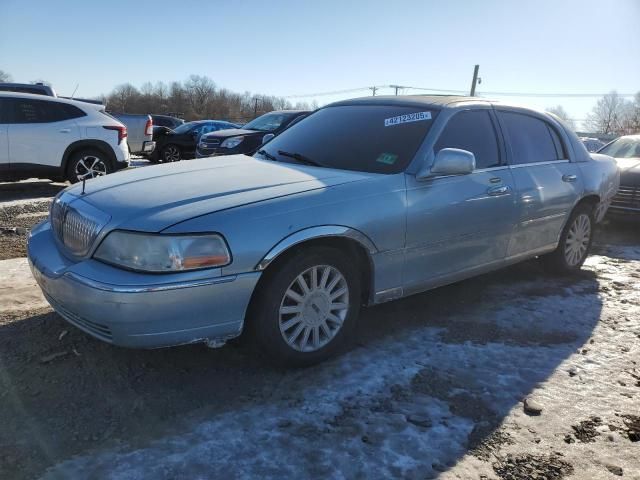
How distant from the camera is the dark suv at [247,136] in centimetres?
1026

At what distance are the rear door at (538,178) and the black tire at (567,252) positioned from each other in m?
0.19

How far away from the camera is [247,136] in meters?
10.4

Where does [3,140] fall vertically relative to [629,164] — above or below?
above

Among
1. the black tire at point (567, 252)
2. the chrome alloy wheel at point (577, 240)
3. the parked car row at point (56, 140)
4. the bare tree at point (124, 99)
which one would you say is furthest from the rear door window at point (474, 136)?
the bare tree at point (124, 99)

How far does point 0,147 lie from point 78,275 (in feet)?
21.4

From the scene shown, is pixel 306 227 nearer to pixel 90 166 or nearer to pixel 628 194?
pixel 628 194

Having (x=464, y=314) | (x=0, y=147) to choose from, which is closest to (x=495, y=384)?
(x=464, y=314)

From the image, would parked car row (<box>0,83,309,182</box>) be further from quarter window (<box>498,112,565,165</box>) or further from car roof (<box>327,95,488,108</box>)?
quarter window (<box>498,112,565,165</box>)

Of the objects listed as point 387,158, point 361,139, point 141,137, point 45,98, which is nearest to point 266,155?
point 361,139

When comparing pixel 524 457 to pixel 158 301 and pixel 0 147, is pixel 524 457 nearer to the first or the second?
pixel 158 301

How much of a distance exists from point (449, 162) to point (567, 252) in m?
2.39

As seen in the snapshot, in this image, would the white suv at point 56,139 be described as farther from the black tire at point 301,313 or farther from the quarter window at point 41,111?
the black tire at point 301,313

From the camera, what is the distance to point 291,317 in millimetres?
3102

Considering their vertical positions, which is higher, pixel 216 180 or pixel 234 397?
pixel 216 180
